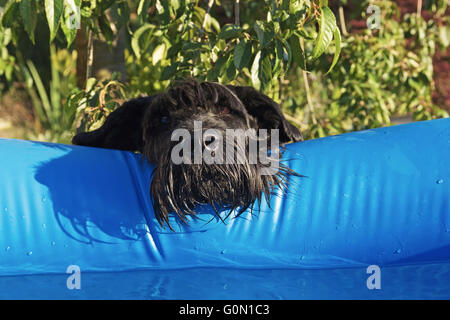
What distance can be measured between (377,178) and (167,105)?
128 centimetres

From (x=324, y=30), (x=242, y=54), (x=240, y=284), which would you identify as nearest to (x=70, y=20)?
(x=242, y=54)

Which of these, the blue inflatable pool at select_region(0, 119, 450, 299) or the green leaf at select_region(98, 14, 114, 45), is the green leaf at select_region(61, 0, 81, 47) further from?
the green leaf at select_region(98, 14, 114, 45)

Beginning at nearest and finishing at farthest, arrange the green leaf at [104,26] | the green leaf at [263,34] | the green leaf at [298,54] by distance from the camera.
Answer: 1. the green leaf at [263,34]
2. the green leaf at [298,54]
3. the green leaf at [104,26]

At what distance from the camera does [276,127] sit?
164 inches

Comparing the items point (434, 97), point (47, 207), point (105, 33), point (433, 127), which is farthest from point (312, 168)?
point (434, 97)

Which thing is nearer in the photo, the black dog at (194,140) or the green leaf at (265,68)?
the black dog at (194,140)

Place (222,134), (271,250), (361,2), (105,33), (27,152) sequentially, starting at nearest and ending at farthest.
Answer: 1. (222,134)
2. (271,250)
3. (27,152)
4. (105,33)
5. (361,2)

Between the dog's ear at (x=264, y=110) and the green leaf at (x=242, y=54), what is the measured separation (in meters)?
0.17

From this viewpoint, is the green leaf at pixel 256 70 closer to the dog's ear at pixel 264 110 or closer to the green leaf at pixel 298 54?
the dog's ear at pixel 264 110

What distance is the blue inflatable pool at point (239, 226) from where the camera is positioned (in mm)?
3506

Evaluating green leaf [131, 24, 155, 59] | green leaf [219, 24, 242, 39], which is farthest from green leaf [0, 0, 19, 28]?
green leaf [219, 24, 242, 39]

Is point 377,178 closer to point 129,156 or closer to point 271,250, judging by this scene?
point 271,250

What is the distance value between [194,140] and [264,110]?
994 millimetres

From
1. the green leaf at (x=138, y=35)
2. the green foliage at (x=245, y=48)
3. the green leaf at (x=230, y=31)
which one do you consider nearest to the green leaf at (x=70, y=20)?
the green foliage at (x=245, y=48)
